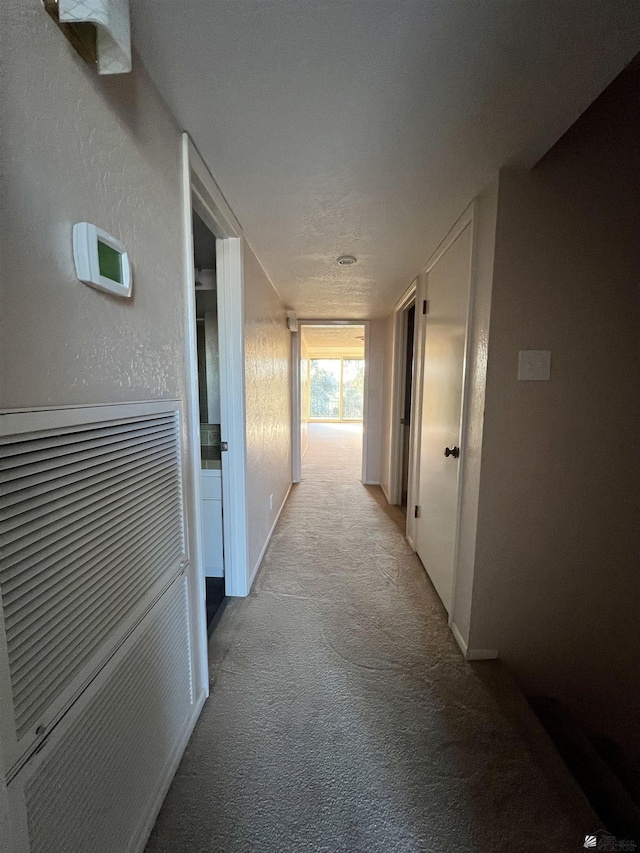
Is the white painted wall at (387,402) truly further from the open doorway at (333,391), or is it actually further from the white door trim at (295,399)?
the open doorway at (333,391)

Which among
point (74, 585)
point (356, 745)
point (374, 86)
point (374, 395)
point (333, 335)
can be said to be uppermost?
point (333, 335)

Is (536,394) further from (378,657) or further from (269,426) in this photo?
(269,426)

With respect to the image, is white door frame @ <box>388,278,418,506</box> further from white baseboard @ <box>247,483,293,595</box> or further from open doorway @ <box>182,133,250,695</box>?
open doorway @ <box>182,133,250,695</box>

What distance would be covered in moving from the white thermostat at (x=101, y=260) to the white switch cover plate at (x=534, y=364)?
1.46m

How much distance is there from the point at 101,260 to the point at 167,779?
4.92ft

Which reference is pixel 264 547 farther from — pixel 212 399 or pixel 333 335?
pixel 333 335

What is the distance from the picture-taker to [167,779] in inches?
39.4

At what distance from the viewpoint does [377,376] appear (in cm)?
428

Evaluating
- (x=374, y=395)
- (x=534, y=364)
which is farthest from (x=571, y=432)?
(x=374, y=395)

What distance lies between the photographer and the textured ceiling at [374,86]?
76 cm

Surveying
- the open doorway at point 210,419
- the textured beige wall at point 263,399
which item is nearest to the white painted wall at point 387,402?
the textured beige wall at point 263,399

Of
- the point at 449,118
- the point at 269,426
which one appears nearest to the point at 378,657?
the point at 269,426

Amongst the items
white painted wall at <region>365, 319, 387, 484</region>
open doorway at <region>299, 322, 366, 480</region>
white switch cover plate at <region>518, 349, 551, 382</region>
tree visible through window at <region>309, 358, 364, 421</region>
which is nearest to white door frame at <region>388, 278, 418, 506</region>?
white painted wall at <region>365, 319, 387, 484</region>

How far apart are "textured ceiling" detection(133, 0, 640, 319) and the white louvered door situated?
952mm
